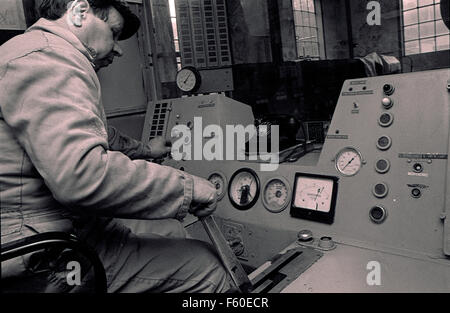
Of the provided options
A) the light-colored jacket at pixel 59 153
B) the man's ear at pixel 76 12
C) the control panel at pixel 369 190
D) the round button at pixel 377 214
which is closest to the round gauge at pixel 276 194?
the control panel at pixel 369 190

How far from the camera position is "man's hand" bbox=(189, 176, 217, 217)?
3.39 ft

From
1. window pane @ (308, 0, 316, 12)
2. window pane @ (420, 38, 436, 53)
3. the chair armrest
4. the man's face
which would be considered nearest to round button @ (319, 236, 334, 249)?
the chair armrest

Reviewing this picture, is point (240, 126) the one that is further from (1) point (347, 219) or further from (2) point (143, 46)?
(2) point (143, 46)

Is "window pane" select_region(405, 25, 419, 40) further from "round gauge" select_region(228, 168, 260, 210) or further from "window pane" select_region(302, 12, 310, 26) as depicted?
"round gauge" select_region(228, 168, 260, 210)

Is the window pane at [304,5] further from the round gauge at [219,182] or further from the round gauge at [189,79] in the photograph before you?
the round gauge at [219,182]

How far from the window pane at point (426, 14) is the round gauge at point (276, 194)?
1.21 m

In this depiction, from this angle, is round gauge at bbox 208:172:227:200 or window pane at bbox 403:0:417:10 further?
window pane at bbox 403:0:417:10

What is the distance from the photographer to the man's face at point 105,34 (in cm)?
113

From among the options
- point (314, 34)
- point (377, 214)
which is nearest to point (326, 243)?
point (377, 214)

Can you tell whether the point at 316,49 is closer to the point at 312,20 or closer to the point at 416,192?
the point at 312,20

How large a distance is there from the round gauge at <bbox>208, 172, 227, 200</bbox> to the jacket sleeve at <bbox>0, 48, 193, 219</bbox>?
849mm

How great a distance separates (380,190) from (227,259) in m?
0.63

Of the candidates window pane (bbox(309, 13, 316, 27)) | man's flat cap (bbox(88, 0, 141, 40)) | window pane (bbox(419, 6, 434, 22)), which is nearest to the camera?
man's flat cap (bbox(88, 0, 141, 40))

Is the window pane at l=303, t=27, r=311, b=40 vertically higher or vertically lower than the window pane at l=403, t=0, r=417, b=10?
lower
